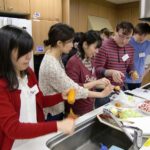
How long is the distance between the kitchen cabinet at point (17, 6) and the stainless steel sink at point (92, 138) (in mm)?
2057

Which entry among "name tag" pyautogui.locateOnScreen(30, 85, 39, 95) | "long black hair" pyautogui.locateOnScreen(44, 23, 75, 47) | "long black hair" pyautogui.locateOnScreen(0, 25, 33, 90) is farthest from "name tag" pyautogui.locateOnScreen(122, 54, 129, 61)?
"long black hair" pyautogui.locateOnScreen(0, 25, 33, 90)

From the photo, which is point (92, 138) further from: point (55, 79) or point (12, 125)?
point (12, 125)

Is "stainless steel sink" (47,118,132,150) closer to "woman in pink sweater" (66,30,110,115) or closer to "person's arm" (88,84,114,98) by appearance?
"person's arm" (88,84,114,98)

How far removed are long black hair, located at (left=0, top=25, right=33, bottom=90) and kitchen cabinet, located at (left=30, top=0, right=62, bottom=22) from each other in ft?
7.33

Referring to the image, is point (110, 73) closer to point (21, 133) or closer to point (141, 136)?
point (141, 136)

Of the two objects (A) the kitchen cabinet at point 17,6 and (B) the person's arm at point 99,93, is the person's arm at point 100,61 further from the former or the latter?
(A) the kitchen cabinet at point 17,6

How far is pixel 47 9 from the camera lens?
10.0ft

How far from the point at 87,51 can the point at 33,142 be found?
0.78 metres

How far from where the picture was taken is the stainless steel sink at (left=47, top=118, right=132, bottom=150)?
0.98 metres

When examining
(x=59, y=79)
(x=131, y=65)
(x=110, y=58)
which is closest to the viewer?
(x=59, y=79)

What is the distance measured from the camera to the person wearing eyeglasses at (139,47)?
202 cm

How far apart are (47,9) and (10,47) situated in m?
2.51

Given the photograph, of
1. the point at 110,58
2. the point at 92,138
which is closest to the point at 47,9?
the point at 110,58

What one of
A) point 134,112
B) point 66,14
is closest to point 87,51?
point 134,112
